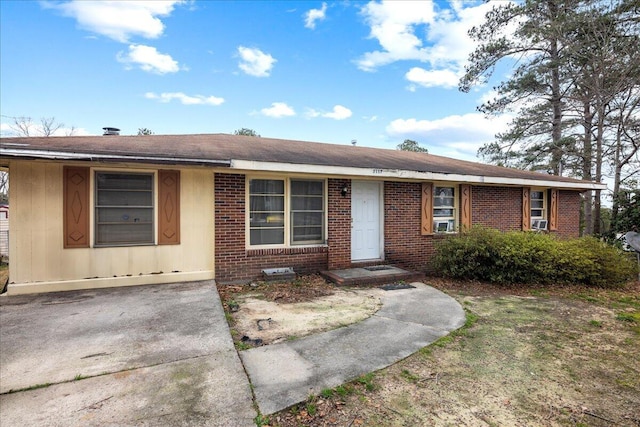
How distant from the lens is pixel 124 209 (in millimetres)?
5941

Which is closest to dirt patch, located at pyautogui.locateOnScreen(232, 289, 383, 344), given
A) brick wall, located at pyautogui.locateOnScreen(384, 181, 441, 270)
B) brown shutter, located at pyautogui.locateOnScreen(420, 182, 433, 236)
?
brick wall, located at pyautogui.locateOnScreen(384, 181, 441, 270)

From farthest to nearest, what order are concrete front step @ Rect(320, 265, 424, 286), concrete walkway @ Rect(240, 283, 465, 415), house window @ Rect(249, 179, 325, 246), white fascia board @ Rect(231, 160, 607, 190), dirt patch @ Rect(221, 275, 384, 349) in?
house window @ Rect(249, 179, 325, 246)
concrete front step @ Rect(320, 265, 424, 286)
white fascia board @ Rect(231, 160, 607, 190)
dirt patch @ Rect(221, 275, 384, 349)
concrete walkway @ Rect(240, 283, 465, 415)

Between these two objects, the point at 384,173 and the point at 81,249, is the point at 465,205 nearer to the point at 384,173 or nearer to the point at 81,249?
the point at 384,173

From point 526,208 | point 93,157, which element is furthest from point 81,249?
point 526,208

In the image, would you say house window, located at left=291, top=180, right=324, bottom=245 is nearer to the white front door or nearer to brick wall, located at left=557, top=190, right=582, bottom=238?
the white front door

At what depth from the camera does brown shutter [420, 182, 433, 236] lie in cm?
843

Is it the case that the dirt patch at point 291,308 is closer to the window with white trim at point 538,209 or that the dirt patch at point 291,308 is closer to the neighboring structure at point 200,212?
the neighboring structure at point 200,212

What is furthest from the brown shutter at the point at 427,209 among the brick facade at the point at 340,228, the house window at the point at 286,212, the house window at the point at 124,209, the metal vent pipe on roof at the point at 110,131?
the metal vent pipe on roof at the point at 110,131

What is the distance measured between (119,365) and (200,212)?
146 inches

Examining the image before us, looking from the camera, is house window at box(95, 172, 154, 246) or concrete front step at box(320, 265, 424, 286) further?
concrete front step at box(320, 265, 424, 286)

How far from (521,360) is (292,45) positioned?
15.0m

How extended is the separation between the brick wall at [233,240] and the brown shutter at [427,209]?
419cm

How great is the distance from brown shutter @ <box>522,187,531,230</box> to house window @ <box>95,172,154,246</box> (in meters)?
10.6

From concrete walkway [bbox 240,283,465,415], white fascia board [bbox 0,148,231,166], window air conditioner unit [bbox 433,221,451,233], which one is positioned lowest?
concrete walkway [bbox 240,283,465,415]
